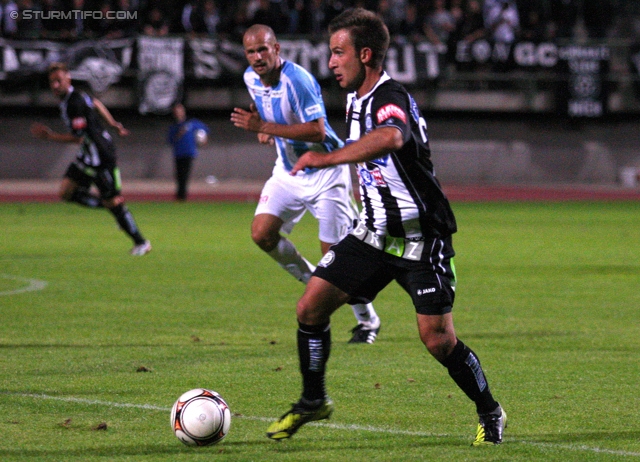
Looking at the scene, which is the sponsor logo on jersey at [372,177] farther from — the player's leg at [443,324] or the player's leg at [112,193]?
the player's leg at [112,193]

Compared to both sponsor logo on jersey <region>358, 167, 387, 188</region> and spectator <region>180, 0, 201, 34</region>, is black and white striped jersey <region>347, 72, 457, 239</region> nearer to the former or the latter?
sponsor logo on jersey <region>358, 167, 387, 188</region>

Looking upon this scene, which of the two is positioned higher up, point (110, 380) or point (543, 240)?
point (110, 380)

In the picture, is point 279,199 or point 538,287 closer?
point 279,199

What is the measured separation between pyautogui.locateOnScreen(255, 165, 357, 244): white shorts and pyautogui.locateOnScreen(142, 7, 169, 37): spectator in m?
22.3

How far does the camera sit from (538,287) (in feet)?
39.0

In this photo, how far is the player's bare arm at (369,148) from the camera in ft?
16.1

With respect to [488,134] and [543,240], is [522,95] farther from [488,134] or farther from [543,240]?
[543,240]

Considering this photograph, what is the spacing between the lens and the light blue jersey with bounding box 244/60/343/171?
27.2 ft

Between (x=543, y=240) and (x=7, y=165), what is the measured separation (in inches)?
762

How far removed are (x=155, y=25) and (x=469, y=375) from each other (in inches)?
1030

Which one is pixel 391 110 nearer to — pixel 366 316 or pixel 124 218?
pixel 366 316

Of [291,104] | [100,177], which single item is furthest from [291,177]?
[100,177]

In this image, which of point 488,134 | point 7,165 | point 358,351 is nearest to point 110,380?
point 358,351

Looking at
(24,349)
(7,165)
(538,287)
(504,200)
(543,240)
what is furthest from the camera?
(7,165)
